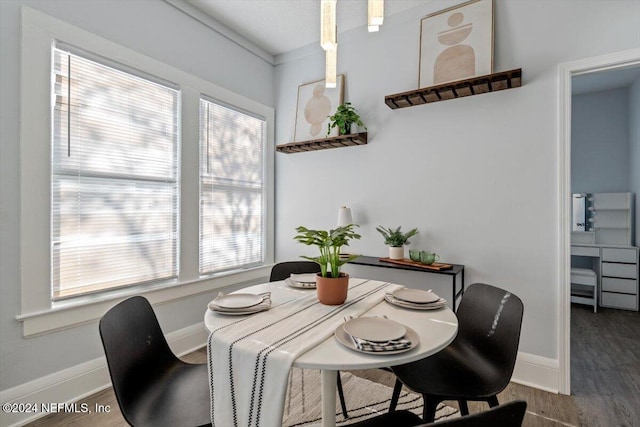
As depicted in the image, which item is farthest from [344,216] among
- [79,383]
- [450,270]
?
[79,383]

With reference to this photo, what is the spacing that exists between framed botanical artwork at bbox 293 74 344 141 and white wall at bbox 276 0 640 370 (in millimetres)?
137

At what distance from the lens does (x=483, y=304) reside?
1577mm

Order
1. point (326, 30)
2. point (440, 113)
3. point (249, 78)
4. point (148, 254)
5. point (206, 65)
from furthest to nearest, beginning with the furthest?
point (249, 78), point (206, 65), point (440, 113), point (148, 254), point (326, 30)

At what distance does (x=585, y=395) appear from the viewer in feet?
6.70

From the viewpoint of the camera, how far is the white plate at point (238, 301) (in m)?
1.34

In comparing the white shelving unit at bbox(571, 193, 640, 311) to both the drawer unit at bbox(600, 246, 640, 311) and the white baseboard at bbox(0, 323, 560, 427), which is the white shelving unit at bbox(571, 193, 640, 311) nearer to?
the drawer unit at bbox(600, 246, 640, 311)

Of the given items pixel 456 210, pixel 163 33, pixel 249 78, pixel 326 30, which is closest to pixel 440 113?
pixel 456 210

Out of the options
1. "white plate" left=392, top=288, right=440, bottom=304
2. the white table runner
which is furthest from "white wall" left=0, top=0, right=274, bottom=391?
"white plate" left=392, top=288, right=440, bottom=304

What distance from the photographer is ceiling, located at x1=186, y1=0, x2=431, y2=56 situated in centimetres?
260

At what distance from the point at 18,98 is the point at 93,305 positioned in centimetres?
130

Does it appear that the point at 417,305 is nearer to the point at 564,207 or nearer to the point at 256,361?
the point at 256,361

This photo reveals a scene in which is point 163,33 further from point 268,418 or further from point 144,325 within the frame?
point 268,418

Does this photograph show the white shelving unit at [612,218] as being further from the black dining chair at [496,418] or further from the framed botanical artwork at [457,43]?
the black dining chair at [496,418]

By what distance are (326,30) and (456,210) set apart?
5.77 ft
